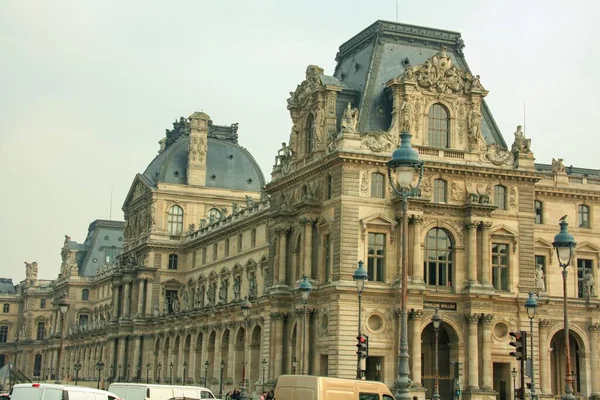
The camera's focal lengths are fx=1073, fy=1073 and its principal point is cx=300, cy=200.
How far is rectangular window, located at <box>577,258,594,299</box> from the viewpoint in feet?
243

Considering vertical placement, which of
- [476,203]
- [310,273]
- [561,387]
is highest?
[476,203]

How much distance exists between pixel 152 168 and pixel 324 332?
58347 mm

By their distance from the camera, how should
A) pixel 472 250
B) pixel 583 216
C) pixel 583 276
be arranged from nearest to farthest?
1. pixel 472 250
2. pixel 583 276
3. pixel 583 216

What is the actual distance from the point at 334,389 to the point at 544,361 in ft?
122

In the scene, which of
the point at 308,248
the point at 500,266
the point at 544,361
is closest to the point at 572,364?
the point at 544,361

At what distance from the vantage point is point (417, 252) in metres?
63.9

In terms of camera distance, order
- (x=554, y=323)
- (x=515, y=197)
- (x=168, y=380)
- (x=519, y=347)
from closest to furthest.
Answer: (x=519, y=347) → (x=515, y=197) → (x=554, y=323) → (x=168, y=380)

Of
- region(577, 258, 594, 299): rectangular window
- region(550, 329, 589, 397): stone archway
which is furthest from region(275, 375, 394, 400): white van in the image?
region(577, 258, 594, 299): rectangular window

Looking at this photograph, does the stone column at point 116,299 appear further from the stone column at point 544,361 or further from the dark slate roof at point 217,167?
the stone column at point 544,361

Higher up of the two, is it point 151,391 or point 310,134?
point 310,134

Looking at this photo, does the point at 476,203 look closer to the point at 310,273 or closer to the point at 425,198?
the point at 425,198

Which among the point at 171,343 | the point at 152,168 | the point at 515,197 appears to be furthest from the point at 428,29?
the point at 152,168

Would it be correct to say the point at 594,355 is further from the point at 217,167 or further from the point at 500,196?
the point at 217,167

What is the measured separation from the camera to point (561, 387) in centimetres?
7306
